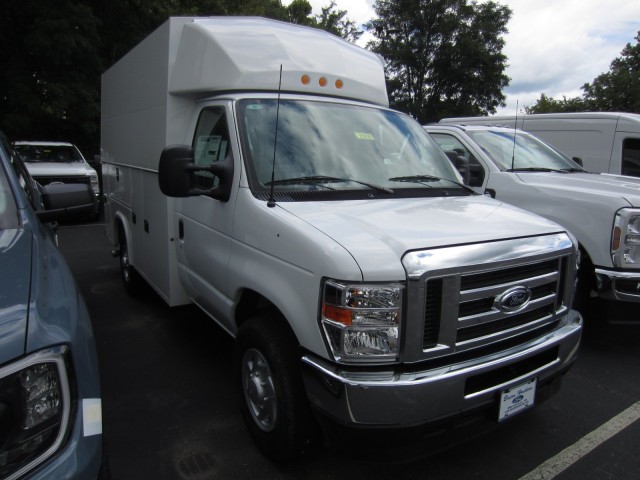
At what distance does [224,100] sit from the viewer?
3334 mm

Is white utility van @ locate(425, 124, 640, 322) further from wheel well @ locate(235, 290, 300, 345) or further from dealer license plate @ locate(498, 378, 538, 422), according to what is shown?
wheel well @ locate(235, 290, 300, 345)

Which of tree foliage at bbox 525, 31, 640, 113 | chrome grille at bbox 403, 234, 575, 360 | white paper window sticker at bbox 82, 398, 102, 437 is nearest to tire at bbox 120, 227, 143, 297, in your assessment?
white paper window sticker at bbox 82, 398, 102, 437

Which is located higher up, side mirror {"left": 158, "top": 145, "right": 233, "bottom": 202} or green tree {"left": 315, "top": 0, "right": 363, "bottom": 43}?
green tree {"left": 315, "top": 0, "right": 363, "bottom": 43}

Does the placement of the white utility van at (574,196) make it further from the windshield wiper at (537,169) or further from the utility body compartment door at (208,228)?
the utility body compartment door at (208,228)

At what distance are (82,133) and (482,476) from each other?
16.3m

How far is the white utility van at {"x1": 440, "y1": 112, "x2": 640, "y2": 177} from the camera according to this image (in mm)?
8164

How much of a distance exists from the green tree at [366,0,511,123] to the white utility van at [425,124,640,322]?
19441mm

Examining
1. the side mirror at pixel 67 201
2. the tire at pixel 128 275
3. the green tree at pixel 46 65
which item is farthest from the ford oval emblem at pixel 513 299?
the green tree at pixel 46 65

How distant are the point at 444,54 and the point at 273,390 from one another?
79.5 feet

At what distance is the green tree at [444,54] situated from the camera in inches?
920

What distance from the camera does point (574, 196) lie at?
174 inches

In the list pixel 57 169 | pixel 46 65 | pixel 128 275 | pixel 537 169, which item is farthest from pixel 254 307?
pixel 46 65

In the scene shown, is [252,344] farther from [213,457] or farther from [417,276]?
[417,276]

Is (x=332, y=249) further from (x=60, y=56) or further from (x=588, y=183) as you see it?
(x=60, y=56)
